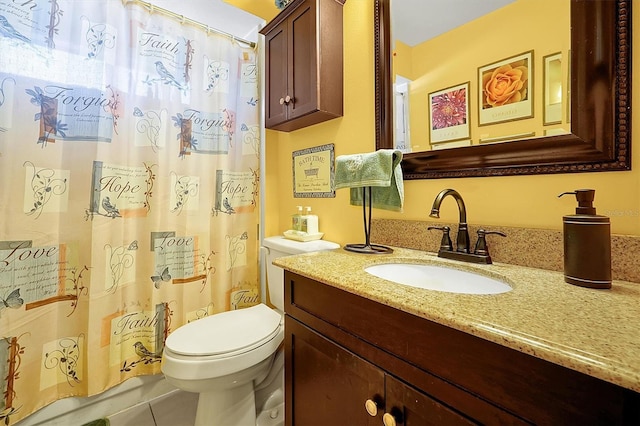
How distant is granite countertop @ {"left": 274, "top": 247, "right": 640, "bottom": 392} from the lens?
1.19 ft

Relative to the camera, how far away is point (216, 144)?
5.03 ft

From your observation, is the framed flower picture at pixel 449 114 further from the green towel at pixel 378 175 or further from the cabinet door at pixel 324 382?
the cabinet door at pixel 324 382

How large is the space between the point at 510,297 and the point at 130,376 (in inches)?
64.3

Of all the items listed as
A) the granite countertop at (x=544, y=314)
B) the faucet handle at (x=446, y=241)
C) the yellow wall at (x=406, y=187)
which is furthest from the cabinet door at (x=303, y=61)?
the granite countertop at (x=544, y=314)

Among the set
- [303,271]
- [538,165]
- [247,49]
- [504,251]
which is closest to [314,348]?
[303,271]

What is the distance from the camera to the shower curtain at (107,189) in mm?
1075

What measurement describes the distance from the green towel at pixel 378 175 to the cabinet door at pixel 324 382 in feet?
1.77

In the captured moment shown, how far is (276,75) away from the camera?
1509mm

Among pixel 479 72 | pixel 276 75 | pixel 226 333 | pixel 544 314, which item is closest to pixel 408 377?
pixel 544 314

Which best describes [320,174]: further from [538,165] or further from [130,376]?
[130,376]

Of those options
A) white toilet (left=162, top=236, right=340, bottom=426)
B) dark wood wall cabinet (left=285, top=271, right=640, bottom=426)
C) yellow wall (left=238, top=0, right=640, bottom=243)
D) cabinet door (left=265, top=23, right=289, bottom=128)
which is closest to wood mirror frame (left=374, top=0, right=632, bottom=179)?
yellow wall (left=238, top=0, right=640, bottom=243)

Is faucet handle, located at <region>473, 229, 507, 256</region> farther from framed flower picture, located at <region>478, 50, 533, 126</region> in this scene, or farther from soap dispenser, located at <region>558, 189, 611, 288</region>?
framed flower picture, located at <region>478, 50, 533, 126</region>

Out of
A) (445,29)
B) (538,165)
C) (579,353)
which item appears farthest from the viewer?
(445,29)

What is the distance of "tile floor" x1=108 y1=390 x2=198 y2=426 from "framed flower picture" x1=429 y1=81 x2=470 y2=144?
67.6 inches
